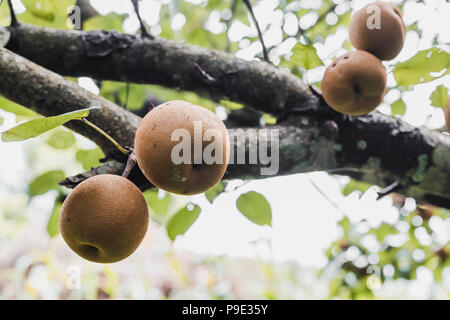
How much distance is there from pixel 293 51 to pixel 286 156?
0.27 metres

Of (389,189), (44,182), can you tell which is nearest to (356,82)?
(389,189)

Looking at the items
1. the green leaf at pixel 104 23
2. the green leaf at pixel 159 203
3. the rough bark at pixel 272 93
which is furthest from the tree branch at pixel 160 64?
the green leaf at pixel 159 203

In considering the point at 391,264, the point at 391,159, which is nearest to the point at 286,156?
the point at 391,159

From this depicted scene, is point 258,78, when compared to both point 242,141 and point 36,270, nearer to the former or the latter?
point 242,141

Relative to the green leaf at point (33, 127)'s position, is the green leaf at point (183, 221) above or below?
below

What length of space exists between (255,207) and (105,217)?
487mm

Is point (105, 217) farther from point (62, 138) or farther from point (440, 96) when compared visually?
point (440, 96)

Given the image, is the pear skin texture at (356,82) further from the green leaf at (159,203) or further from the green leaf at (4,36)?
the green leaf at (4,36)

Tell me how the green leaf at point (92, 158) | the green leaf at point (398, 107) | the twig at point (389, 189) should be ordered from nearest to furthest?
the green leaf at point (92, 158)
the twig at point (389, 189)
the green leaf at point (398, 107)

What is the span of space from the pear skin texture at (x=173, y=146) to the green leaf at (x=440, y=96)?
29.4 inches

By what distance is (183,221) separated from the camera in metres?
0.99

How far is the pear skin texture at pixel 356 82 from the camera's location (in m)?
0.78

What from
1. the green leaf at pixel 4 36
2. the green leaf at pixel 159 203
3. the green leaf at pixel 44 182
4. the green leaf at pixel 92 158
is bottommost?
the green leaf at pixel 159 203

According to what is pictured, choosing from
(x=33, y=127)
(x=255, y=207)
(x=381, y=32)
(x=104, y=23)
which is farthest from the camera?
(x=104, y=23)
